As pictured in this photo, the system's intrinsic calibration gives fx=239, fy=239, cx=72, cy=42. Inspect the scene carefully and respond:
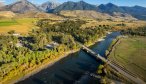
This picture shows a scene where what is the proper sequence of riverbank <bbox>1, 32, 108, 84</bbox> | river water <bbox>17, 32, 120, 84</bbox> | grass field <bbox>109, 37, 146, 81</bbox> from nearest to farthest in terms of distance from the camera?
riverbank <bbox>1, 32, 108, 84</bbox>, river water <bbox>17, 32, 120, 84</bbox>, grass field <bbox>109, 37, 146, 81</bbox>

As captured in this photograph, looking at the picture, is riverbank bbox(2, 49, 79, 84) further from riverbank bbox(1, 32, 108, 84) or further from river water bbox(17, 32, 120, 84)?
river water bbox(17, 32, 120, 84)

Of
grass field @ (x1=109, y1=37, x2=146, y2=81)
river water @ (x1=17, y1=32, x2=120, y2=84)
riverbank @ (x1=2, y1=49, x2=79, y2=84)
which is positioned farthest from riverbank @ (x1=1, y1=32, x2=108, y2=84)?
grass field @ (x1=109, y1=37, x2=146, y2=81)

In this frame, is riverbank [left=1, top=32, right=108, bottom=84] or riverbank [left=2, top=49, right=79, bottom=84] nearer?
riverbank [left=1, top=32, right=108, bottom=84]

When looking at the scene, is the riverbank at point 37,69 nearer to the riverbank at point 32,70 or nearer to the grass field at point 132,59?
the riverbank at point 32,70

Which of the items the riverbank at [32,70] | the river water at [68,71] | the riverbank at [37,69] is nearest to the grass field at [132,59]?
the river water at [68,71]

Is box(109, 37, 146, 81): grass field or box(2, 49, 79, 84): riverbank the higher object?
box(2, 49, 79, 84): riverbank

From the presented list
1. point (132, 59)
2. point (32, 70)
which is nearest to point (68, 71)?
point (32, 70)

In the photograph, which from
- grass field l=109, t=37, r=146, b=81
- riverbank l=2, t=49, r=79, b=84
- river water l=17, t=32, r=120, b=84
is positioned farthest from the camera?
grass field l=109, t=37, r=146, b=81

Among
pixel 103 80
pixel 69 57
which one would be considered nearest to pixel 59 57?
pixel 69 57

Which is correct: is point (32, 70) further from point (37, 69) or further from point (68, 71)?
point (68, 71)
